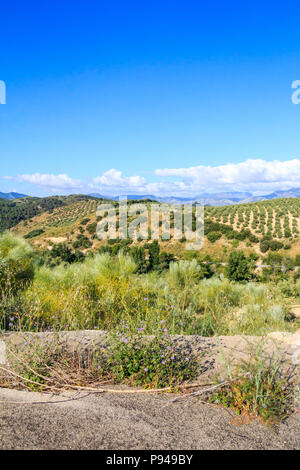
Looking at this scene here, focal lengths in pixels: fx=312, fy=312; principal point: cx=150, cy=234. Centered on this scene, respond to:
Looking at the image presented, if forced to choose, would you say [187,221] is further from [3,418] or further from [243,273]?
[3,418]

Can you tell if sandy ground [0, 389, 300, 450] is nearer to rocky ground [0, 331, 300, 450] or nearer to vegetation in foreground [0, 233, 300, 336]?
rocky ground [0, 331, 300, 450]

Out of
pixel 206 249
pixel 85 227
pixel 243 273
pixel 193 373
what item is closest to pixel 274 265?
pixel 243 273

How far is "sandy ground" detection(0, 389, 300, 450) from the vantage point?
209 centimetres

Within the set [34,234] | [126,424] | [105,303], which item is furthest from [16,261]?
[34,234]

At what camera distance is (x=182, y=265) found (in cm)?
1126

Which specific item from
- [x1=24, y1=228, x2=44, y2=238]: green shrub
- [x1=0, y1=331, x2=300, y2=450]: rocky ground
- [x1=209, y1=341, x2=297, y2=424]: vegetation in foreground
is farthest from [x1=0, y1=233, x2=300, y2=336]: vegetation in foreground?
[x1=24, y1=228, x2=44, y2=238]: green shrub

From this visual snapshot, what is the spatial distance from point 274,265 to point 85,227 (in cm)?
3541

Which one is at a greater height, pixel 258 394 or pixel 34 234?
pixel 258 394

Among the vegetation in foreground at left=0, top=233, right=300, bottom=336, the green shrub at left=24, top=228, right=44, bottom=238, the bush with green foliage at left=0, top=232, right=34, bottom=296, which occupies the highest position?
the bush with green foliage at left=0, top=232, right=34, bottom=296

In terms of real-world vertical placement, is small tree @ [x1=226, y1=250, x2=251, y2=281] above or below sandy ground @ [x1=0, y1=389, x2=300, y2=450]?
below

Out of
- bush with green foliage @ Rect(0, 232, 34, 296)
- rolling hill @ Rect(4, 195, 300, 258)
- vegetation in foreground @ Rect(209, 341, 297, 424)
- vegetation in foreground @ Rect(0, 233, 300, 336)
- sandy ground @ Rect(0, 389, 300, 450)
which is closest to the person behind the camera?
sandy ground @ Rect(0, 389, 300, 450)

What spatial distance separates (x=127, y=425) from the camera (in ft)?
7.48

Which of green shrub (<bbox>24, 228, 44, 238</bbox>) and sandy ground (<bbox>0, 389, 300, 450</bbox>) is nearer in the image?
sandy ground (<bbox>0, 389, 300, 450</bbox>)

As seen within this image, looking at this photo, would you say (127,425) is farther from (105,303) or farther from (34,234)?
(34,234)
